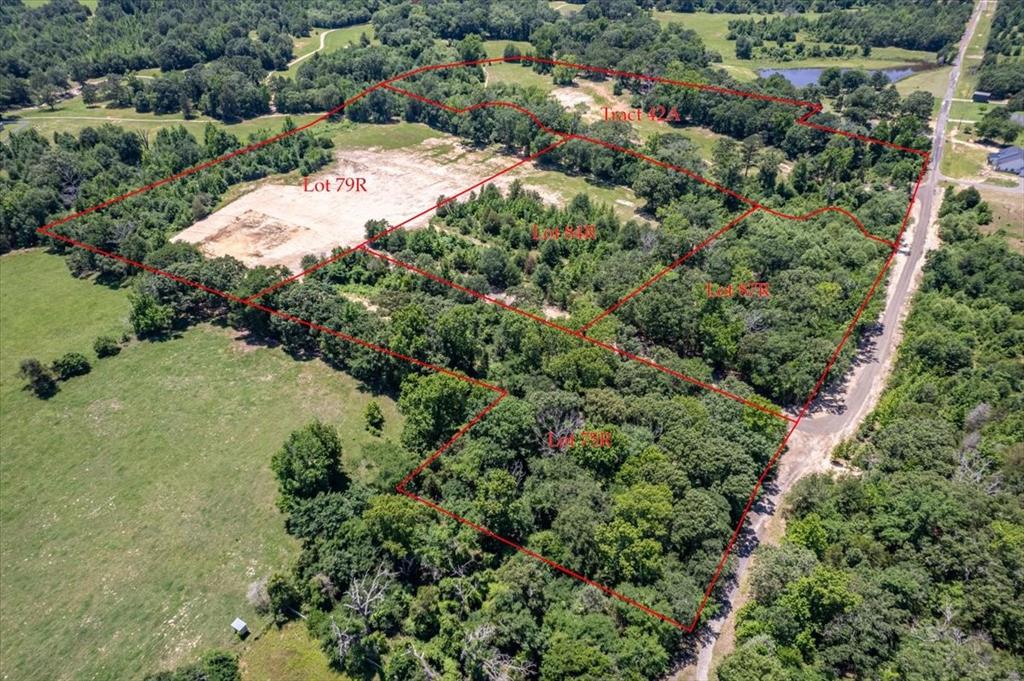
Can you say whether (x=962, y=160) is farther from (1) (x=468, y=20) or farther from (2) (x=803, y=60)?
(1) (x=468, y=20)

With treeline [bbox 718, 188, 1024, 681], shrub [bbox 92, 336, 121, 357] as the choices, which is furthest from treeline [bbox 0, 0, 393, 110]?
treeline [bbox 718, 188, 1024, 681]

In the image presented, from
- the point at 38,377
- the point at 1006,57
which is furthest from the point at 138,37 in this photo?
the point at 1006,57

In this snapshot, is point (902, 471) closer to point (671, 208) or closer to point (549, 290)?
point (549, 290)

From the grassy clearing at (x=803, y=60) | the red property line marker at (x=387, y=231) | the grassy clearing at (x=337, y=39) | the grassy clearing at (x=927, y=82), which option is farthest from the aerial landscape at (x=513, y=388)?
the grassy clearing at (x=337, y=39)

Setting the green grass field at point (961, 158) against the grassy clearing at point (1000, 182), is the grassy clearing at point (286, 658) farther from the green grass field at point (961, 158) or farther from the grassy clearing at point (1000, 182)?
the grassy clearing at point (1000, 182)

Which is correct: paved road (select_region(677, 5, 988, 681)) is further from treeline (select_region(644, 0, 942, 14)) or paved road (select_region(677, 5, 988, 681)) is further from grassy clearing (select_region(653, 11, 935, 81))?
treeline (select_region(644, 0, 942, 14))

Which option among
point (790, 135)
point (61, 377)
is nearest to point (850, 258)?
point (790, 135)
